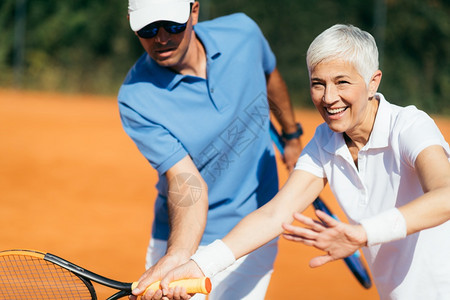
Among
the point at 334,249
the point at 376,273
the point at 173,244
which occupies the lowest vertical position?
the point at 376,273

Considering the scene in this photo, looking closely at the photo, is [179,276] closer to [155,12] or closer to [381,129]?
[381,129]

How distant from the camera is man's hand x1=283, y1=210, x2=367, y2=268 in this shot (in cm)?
197

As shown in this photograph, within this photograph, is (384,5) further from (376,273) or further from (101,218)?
(376,273)

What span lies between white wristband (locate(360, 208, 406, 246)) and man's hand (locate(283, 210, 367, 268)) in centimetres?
2

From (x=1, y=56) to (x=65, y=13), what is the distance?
6.45 feet

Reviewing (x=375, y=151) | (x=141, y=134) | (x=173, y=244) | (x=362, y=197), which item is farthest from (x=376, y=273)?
(x=141, y=134)

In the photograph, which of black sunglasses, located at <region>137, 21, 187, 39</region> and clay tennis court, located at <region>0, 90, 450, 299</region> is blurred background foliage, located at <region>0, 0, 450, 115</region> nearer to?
clay tennis court, located at <region>0, 90, 450, 299</region>

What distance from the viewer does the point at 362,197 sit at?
94.6 inches

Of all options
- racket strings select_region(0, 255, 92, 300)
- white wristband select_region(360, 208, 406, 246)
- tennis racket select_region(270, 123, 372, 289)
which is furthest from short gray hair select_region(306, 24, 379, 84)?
tennis racket select_region(270, 123, 372, 289)

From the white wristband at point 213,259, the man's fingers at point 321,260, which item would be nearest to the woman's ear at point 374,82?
the man's fingers at point 321,260

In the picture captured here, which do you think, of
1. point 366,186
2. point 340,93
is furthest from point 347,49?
point 366,186

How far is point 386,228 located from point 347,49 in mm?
636

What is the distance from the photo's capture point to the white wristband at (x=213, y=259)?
2.38 meters

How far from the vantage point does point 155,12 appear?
2.79 meters
